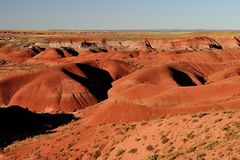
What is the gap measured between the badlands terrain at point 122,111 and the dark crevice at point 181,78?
10.0 inches

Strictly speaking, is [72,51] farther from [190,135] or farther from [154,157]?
[154,157]

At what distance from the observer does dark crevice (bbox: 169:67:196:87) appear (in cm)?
7869

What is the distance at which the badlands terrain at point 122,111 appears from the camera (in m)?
25.9

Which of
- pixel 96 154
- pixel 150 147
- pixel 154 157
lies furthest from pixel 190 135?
pixel 96 154

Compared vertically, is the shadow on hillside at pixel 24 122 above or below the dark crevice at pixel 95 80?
below

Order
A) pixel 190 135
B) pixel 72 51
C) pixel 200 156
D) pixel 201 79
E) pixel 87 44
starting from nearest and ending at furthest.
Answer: pixel 200 156 → pixel 190 135 → pixel 201 79 → pixel 72 51 → pixel 87 44

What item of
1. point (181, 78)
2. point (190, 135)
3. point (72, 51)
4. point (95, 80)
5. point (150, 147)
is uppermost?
point (190, 135)

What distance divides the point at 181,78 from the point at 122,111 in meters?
35.6

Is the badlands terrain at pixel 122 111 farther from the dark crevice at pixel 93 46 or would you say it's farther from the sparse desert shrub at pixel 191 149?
the dark crevice at pixel 93 46

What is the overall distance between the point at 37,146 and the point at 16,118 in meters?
22.5

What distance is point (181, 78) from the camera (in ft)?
266

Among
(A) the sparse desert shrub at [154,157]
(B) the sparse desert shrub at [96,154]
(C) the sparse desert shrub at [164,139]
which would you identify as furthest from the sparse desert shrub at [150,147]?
(B) the sparse desert shrub at [96,154]

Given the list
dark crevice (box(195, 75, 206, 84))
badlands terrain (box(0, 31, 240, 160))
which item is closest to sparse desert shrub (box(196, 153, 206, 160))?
badlands terrain (box(0, 31, 240, 160))

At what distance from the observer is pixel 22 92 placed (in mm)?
74125
